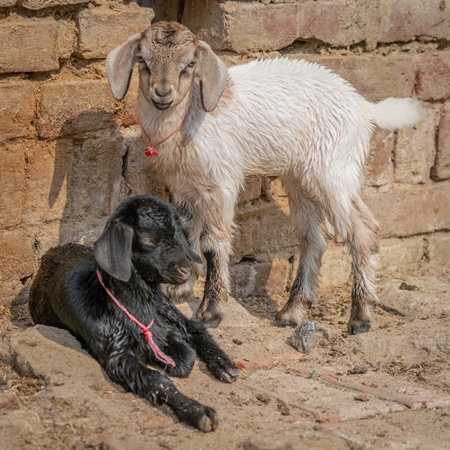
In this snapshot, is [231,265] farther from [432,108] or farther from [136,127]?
[432,108]

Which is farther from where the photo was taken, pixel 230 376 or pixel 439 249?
pixel 439 249

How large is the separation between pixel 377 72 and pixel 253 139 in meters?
1.51

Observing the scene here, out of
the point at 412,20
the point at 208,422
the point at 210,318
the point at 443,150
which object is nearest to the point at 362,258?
the point at 210,318

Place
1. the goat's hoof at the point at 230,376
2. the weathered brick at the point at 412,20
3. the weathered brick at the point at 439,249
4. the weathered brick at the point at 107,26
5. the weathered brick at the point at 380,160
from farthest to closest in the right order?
the weathered brick at the point at 439,249, the weathered brick at the point at 380,160, the weathered brick at the point at 412,20, the weathered brick at the point at 107,26, the goat's hoof at the point at 230,376

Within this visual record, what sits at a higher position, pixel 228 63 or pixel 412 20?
pixel 412 20

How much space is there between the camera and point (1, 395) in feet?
13.8

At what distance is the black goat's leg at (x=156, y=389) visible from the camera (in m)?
4.13

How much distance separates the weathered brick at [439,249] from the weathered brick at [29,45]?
11.7ft

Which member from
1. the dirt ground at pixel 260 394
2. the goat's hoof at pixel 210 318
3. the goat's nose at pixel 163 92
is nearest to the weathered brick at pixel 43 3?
the goat's nose at pixel 163 92

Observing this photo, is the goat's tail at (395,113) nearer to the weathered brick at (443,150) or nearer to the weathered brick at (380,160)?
the weathered brick at (380,160)

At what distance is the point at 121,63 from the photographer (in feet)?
18.0

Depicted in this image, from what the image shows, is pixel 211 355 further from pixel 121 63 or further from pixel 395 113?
pixel 395 113

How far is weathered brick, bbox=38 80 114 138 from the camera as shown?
5.61 metres

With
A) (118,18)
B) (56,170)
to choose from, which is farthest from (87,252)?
(118,18)
